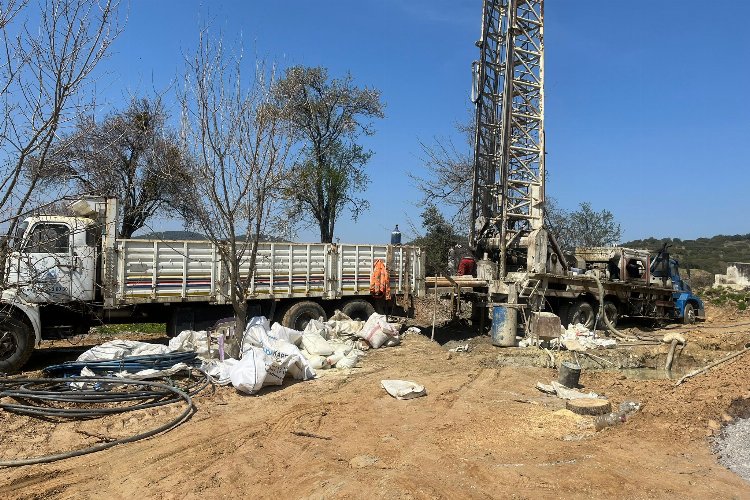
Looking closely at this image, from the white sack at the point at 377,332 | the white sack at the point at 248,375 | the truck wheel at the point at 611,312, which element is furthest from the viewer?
the truck wheel at the point at 611,312

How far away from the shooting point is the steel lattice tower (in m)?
14.3

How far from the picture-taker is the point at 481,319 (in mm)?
13977

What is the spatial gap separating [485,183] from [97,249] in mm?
10051

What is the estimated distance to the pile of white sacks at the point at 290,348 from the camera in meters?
7.77

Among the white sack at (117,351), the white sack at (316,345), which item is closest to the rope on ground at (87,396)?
the white sack at (117,351)

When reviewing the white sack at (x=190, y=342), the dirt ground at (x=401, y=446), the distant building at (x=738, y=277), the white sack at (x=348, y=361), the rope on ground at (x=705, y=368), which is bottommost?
the dirt ground at (x=401, y=446)

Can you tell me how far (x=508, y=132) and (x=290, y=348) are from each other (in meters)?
8.40

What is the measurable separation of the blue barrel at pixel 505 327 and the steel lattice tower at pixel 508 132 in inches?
84.7

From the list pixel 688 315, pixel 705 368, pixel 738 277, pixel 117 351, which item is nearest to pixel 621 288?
pixel 688 315

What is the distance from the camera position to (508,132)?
560 inches

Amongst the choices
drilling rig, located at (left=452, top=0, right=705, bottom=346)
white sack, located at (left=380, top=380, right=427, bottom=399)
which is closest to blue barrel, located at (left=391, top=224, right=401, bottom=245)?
drilling rig, located at (left=452, top=0, right=705, bottom=346)

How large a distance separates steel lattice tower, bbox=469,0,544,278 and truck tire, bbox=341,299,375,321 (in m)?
3.55

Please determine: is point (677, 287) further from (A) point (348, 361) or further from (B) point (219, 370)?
(B) point (219, 370)

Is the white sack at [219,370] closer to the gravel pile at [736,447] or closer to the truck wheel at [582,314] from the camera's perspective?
the gravel pile at [736,447]
